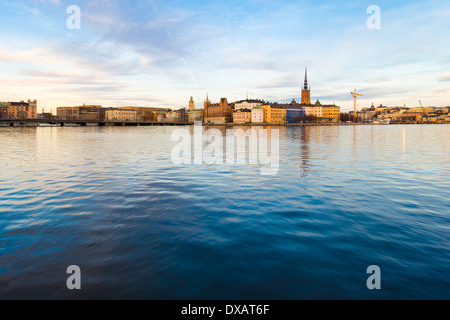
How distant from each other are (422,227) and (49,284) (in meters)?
10.5

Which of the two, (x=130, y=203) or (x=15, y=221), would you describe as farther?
A: (x=130, y=203)

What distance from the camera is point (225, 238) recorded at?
27.2ft

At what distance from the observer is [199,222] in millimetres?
9664

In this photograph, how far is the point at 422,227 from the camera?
906 cm

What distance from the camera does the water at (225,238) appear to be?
586 centimetres

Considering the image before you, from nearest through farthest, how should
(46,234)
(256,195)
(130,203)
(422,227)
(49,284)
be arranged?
(49,284) → (46,234) → (422,227) → (130,203) → (256,195)

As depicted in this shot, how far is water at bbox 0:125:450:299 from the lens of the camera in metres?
5.86
